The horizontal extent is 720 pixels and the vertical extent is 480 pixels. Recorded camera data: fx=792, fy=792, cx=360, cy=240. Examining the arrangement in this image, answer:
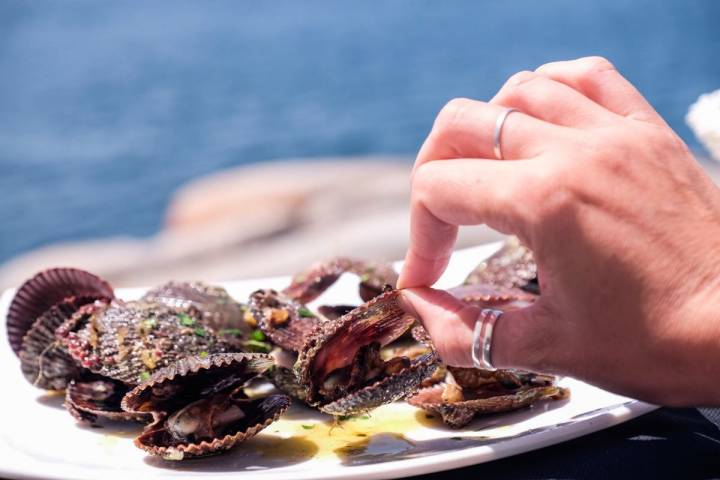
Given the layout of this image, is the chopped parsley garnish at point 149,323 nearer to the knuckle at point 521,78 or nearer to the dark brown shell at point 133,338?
the dark brown shell at point 133,338

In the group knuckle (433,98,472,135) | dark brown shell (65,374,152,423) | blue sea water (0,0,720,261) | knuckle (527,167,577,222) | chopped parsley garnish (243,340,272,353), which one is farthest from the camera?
blue sea water (0,0,720,261)

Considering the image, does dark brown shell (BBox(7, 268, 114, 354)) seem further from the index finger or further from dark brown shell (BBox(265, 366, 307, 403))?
the index finger

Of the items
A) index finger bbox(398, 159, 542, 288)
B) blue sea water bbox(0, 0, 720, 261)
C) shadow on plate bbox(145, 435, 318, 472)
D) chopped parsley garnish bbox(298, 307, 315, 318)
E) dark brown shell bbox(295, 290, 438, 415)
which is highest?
blue sea water bbox(0, 0, 720, 261)

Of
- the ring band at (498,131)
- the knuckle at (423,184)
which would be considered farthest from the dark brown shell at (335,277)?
the ring band at (498,131)

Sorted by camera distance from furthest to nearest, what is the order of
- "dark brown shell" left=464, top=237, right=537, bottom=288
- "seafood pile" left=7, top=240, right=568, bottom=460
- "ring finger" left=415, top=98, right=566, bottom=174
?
1. "dark brown shell" left=464, top=237, right=537, bottom=288
2. "seafood pile" left=7, top=240, right=568, bottom=460
3. "ring finger" left=415, top=98, right=566, bottom=174

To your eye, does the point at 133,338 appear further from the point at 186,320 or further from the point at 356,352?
the point at 356,352

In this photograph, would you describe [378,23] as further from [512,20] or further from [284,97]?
[284,97]

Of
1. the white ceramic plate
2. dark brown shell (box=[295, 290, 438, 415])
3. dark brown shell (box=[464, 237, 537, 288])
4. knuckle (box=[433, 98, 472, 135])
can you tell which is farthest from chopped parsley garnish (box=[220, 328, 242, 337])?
knuckle (box=[433, 98, 472, 135])
